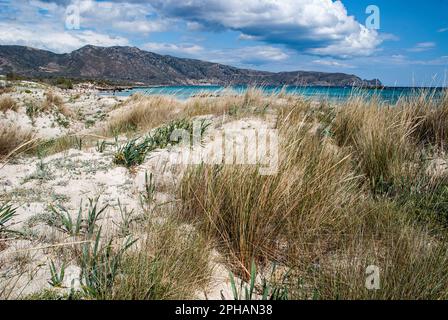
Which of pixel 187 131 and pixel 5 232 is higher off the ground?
pixel 187 131

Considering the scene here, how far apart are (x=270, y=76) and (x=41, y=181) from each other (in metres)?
7.88

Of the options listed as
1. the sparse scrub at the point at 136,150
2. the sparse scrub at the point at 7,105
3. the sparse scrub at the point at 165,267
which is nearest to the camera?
the sparse scrub at the point at 165,267

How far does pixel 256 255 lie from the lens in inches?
74.7

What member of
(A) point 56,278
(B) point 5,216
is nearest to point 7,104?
(B) point 5,216

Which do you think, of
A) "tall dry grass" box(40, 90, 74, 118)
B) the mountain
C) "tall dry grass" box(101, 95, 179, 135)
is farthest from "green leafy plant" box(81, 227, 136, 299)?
the mountain

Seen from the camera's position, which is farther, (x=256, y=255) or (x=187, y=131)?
(x=187, y=131)

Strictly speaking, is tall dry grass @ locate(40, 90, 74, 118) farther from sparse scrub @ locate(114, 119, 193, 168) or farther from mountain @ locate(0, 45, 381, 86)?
mountain @ locate(0, 45, 381, 86)

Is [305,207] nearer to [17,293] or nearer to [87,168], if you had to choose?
[17,293]

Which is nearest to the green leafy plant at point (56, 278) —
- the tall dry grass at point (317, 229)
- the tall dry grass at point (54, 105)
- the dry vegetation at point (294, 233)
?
the dry vegetation at point (294, 233)

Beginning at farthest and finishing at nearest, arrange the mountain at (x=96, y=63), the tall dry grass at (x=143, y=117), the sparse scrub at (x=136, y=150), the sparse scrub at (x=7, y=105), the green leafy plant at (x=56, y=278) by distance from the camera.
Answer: the mountain at (x=96, y=63), the sparse scrub at (x=7, y=105), the tall dry grass at (x=143, y=117), the sparse scrub at (x=136, y=150), the green leafy plant at (x=56, y=278)

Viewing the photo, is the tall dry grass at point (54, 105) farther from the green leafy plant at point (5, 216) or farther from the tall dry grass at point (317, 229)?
the tall dry grass at point (317, 229)
